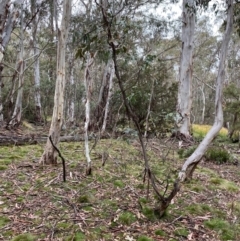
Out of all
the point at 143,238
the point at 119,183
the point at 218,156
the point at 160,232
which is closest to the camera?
the point at 143,238

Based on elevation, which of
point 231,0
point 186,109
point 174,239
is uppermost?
point 231,0

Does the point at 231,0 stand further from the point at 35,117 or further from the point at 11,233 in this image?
the point at 35,117

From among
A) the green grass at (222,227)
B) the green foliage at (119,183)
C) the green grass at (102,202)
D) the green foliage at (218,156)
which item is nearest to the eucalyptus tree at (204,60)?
the green foliage at (218,156)

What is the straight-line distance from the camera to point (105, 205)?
380 centimetres

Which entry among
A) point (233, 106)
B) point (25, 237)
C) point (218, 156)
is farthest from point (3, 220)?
point (233, 106)

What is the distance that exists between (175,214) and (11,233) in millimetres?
1913

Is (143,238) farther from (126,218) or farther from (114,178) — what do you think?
(114,178)

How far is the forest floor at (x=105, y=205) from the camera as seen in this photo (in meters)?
3.14

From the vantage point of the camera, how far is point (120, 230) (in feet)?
10.5

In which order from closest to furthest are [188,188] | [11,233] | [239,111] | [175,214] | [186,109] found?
[11,233] < [175,214] < [188,188] < [186,109] < [239,111]

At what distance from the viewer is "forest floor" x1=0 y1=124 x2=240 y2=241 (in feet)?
10.3

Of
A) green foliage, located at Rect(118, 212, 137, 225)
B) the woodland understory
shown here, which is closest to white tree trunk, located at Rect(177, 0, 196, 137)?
the woodland understory

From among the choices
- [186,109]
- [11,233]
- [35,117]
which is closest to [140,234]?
[11,233]

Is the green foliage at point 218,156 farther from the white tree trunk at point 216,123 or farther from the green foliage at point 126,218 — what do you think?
the green foliage at point 126,218
